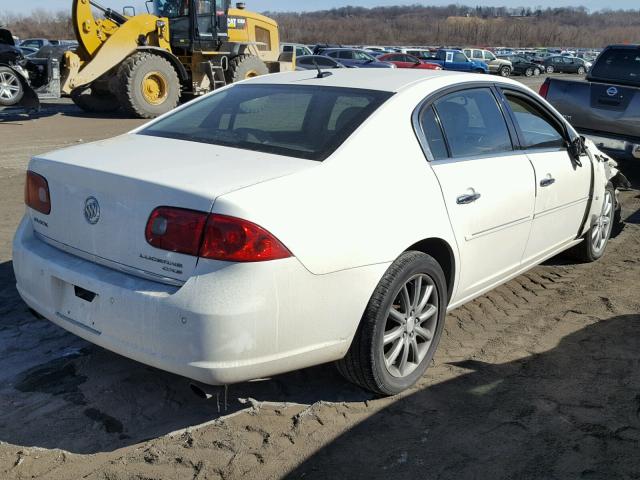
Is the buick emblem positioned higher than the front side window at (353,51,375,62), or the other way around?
the front side window at (353,51,375,62)

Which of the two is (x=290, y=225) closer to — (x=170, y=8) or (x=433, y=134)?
(x=433, y=134)

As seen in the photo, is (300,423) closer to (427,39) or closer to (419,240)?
(419,240)

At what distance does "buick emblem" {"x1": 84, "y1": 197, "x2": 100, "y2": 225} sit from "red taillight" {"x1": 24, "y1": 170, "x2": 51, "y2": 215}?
32 centimetres

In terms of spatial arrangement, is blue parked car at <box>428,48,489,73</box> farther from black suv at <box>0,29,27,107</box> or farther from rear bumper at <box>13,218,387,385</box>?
rear bumper at <box>13,218,387,385</box>

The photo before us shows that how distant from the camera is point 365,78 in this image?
161 inches

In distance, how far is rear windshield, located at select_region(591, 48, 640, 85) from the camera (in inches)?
373

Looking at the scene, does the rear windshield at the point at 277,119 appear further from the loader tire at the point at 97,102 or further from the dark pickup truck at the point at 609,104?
the loader tire at the point at 97,102

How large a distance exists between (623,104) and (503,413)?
658 cm

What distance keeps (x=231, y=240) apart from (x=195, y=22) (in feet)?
47.7

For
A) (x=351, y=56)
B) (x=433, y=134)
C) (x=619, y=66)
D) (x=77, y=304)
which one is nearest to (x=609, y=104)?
(x=619, y=66)

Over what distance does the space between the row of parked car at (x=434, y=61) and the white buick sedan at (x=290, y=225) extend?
1863 centimetres

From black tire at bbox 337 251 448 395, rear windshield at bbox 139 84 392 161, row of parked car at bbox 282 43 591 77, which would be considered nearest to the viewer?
black tire at bbox 337 251 448 395

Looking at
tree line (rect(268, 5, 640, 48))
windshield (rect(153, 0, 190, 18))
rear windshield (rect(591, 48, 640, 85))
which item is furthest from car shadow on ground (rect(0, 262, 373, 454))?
tree line (rect(268, 5, 640, 48))

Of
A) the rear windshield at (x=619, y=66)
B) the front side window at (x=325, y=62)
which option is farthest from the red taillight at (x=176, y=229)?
the front side window at (x=325, y=62)
